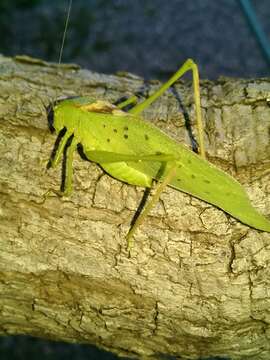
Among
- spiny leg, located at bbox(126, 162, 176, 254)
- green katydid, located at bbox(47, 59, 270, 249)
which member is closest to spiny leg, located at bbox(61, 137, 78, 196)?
green katydid, located at bbox(47, 59, 270, 249)

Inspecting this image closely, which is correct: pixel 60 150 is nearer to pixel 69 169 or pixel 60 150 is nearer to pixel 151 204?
pixel 69 169

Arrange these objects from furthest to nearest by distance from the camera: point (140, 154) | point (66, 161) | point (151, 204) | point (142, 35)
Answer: point (142, 35)
point (66, 161)
point (140, 154)
point (151, 204)

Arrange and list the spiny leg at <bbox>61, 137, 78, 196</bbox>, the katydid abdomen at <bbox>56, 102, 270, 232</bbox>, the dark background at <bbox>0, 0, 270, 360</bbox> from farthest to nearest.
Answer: the dark background at <bbox>0, 0, 270, 360</bbox> < the spiny leg at <bbox>61, 137, 78, 196</bbox> < the katydid abdomen at <bbox>56, 102, 270, 232</bbox>

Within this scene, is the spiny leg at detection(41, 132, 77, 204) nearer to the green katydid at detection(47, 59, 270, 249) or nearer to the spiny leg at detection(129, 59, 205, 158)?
the green katydid at detection(47, 59, 270, 249)

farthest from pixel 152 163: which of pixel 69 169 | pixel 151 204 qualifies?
pixel 69 169

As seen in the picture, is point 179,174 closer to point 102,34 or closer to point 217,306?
point 217,306

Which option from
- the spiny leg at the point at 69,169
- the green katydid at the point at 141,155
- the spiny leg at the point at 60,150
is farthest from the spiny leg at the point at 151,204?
the spiny leg at the point at 60,150
